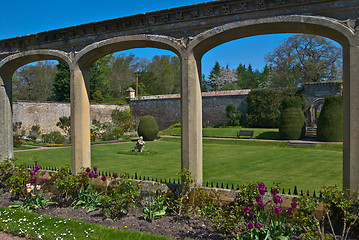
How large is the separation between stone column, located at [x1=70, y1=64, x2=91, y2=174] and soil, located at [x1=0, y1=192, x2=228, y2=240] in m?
1.25

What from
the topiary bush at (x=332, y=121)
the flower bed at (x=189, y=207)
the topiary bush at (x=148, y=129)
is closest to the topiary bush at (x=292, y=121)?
the topiary bush at (x=332, y=121)

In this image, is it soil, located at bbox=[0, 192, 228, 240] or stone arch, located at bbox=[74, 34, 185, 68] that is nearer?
soil, located at bbox=[0, 192, 228, 240]

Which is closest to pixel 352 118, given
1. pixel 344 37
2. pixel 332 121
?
pixel 344 37

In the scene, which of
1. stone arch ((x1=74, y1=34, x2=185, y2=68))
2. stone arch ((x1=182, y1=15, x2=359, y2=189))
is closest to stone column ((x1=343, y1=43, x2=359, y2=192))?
stone arch ((x1=182, y1=15, x2=359, y2=189))

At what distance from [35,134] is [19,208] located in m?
20.4

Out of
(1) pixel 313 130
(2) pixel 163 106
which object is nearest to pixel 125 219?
(1) pixel 313 130

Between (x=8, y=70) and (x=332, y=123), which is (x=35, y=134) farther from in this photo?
(x=332, y=123)

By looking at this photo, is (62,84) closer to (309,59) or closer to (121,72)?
(121,72)

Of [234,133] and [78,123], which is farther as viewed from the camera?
[234,133]

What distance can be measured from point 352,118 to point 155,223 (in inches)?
131

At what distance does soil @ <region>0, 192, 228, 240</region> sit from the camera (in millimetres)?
4260

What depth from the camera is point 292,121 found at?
18578 millimetres

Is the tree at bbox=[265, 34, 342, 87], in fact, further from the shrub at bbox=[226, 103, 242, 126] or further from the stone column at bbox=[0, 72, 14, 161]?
the stone column at bbox=[0, 72, 14, 161]

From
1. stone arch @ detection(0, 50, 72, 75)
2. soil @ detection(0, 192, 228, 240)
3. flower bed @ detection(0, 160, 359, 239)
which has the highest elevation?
stone arch @ detection(0, 50, 72, 75)
